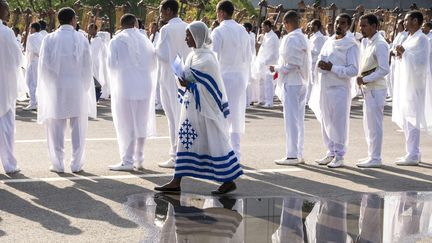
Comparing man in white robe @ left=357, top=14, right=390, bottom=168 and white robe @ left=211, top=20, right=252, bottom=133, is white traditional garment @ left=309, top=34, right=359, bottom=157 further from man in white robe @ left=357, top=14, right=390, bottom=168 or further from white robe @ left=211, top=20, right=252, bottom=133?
white robe @ left=211, top=20, right=252, bottom=133

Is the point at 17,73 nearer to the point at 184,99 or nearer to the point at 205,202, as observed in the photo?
the point at 184,99

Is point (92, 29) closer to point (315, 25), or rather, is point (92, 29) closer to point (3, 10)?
point (315, 25)

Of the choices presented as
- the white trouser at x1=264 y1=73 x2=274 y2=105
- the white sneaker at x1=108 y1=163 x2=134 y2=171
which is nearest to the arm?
the white sneaker at x1=108 y1=163 x2=134 y2=171

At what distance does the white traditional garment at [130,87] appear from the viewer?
36.6 feet

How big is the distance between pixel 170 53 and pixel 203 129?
2.21 m

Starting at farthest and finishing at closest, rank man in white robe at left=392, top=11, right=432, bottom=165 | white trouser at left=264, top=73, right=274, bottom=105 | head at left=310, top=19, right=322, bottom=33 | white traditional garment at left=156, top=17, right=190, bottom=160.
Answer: white trouser at left=264, top=73, right=274, bottom=105 < head at left=310, top=19, right=322, bottom=33 < man in white robe at left=392, top=11, right=432, bottom=165 < white traditional garment at left=156, top=17, right=190, bottom=160

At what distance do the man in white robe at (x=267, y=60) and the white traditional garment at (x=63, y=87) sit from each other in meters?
9.64

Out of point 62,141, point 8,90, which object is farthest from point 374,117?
point 8,90

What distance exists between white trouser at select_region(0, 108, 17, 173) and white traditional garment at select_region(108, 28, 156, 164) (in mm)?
1317

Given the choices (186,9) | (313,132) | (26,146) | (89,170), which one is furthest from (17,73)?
(186,9)

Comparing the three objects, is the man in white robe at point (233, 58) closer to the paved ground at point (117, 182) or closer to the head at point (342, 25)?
the paved ground at point (117, 182)

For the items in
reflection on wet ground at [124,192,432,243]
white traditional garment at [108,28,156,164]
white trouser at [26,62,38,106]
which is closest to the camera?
reflection on wet ground at [124,192,432,243]

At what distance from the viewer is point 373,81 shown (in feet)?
38.1

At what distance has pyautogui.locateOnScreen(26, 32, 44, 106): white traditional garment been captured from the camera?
62.6 feet
